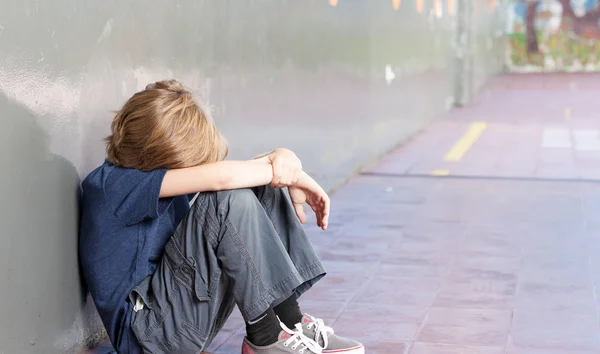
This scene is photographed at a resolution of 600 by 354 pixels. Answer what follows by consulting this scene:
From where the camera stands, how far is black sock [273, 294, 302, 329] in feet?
9.81

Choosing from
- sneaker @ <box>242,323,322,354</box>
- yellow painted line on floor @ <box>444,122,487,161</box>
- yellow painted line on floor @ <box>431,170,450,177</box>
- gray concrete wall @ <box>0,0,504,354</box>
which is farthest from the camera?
yellow painted line on floor @ <box>444,122,487,161</box>

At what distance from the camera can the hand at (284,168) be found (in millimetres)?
2914

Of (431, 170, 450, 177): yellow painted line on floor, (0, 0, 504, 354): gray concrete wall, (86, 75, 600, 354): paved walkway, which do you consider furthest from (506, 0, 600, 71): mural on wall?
(0, 0, 504, 354): gray concrete wall

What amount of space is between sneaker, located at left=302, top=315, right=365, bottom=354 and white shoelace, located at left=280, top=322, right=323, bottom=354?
0.03 meters

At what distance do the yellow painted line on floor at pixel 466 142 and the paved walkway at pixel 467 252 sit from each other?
1.7 inches

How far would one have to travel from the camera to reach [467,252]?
4.69m

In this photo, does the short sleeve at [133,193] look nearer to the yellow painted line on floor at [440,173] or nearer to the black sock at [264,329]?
the black sock at [264,329]

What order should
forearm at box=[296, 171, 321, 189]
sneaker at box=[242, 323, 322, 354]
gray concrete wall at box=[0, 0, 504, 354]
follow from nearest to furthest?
1. gray concrete wall at box=[0, 0, 504, 354]
2. sneaker at box=[242, 323, 322, 354]
3. forearm at box=[296, 171, 321, 189]

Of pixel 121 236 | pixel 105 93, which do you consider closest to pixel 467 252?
pixel 105 93

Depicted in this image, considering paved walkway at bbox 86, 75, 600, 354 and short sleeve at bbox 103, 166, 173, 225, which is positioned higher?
short sleeve at bbox 103, 166, 173, 225

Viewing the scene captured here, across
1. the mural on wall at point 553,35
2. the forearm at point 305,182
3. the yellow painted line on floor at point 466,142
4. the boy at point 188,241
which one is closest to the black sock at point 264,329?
the boy at point 188,241

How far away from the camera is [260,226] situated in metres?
2.78

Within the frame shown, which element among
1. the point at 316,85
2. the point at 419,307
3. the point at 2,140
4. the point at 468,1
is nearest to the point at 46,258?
the point at 2,140

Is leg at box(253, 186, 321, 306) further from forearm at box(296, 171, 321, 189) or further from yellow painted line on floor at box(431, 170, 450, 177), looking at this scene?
yellow painted line on floor at box(431, 170, 450, 177)
